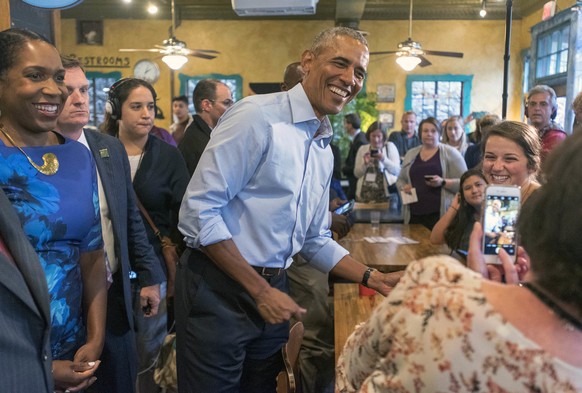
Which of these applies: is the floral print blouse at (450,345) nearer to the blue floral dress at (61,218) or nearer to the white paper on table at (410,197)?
the blue floral dress at (61,218)

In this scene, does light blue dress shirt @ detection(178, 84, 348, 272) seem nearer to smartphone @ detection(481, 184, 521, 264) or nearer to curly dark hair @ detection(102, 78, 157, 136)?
smartphone @ detection(481, 184, 521, 264)


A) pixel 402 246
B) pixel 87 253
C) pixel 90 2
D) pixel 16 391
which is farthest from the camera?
pixel 90 2

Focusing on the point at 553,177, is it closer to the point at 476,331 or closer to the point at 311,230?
the point at 476,331

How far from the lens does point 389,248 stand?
3.58m

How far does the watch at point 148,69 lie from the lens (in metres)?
11.7

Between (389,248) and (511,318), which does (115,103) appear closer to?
(389,248)

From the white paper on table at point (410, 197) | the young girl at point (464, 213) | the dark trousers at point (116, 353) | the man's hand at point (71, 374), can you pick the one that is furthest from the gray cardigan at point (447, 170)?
the man's hand at point (71, 374)

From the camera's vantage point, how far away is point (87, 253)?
1601 millimetres

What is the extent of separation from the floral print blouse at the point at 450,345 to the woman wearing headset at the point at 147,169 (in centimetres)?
195

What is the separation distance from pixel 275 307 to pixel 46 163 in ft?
2.40

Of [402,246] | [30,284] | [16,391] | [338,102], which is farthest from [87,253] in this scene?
[402,246]

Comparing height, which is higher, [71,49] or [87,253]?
[71,49]

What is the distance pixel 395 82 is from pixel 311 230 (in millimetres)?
10281

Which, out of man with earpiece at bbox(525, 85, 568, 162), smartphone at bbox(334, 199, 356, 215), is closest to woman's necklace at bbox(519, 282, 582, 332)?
smartphone at bbox(334, 199, 356, 215)
